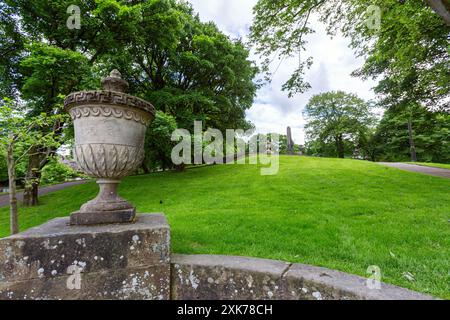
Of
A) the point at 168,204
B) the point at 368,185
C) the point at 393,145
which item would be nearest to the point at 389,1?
the point at 368,185

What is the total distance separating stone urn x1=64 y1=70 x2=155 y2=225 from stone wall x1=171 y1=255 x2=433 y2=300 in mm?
754

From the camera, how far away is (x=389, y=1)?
5461 mm

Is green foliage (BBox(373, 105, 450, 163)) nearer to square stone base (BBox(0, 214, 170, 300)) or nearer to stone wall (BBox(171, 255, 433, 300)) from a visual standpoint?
stone wall (BBox(171, 255, 433, 300))

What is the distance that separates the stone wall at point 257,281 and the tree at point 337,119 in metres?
30.4

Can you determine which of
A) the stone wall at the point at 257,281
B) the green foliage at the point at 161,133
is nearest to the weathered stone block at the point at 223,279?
the stone wall at the point at 257,281

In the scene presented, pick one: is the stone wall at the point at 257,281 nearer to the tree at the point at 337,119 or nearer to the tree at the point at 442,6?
the tree at the point at 442,6

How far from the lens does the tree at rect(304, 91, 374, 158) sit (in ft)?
91.4

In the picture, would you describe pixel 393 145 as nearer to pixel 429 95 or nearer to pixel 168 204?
pixel 429 95

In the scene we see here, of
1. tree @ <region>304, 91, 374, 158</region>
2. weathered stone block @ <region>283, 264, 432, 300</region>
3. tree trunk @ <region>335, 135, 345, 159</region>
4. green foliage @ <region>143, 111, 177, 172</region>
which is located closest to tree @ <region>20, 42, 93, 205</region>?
green foliage @ <region>143, 111, 177, 172</region>

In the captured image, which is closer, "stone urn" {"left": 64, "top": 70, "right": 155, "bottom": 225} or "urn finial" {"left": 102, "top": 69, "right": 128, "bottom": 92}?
"stone urn" {"left": 64, "top": 70, "right": 155, "bottom": 225}

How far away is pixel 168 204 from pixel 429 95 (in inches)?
519

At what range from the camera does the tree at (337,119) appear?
91.4 feet

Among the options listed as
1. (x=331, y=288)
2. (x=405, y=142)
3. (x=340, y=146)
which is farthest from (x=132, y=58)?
(x=405, y=142)
